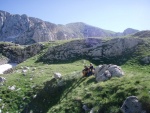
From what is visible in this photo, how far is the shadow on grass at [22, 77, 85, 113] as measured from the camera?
28.0 metres

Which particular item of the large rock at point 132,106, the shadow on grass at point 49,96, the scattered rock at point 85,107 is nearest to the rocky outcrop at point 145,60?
the shadow on grass at point 49,96

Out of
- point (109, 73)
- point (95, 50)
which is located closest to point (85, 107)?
point (109, 73)

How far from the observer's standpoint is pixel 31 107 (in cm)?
2908

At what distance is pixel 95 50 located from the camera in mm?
66062

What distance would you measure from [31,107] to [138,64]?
103 feet

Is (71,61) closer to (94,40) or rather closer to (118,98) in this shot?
(94,40)

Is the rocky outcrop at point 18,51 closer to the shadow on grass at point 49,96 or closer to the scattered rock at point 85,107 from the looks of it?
the shadow on grass at point 49,96

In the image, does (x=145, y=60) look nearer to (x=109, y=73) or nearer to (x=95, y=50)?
(x=95, y=50)

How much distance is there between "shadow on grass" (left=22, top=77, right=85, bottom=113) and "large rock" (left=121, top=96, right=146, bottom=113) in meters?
11.4

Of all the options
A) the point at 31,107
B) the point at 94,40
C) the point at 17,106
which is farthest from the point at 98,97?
the point at 94,40

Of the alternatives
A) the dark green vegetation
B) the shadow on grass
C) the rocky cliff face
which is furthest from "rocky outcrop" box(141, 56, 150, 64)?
the shadow on grass

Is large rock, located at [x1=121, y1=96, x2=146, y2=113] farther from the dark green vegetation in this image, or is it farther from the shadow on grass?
the shadow on grass

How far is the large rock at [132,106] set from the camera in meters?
16.8

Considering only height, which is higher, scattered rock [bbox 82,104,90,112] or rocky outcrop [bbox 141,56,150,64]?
rocky outcrop [bbox 141,56,150,64]
